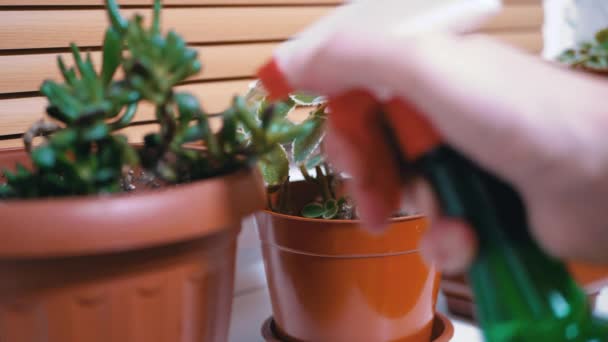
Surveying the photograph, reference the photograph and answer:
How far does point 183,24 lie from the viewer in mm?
889

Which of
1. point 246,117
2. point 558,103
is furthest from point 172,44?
point 558,103

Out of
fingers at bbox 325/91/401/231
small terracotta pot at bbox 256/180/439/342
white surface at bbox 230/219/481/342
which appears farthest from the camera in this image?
white surface at bbox 230/219/481/342

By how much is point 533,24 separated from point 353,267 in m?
0.98

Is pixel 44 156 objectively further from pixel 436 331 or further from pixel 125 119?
pixel 436 331

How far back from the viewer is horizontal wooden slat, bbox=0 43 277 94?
74cm

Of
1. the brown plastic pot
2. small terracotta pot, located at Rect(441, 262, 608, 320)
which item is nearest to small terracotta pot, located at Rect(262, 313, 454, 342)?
small terracotta pot, located at Rect(441, 262, 608, 320)

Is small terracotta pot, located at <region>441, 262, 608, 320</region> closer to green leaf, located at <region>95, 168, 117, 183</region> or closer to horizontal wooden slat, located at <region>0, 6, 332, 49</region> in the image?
horizontal wooden slat, located at <region>0, 6, 332, 49</region>

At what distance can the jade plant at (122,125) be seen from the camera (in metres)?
0.47

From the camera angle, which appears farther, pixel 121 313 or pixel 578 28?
pixel 578 28

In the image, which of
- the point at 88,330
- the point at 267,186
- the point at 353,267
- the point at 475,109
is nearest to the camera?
the point at 475,109

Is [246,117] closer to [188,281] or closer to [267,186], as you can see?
[188,281]

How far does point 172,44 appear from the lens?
47 centimetres

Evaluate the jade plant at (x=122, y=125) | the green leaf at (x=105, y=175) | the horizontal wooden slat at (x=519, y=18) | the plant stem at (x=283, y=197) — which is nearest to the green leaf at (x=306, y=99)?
the plant stem at (x=283, y=197)

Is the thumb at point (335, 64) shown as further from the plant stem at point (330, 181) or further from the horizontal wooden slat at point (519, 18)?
the horizontal wooden slat at point (519, 18)
